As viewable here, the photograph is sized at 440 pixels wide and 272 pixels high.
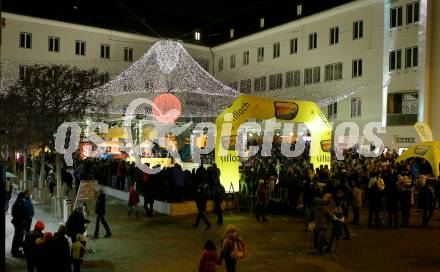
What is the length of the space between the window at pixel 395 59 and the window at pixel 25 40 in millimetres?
27727

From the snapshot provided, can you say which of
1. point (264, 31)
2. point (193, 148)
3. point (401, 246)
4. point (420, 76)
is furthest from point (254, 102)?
point (264, 31)

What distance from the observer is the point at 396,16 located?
30469 millimetres

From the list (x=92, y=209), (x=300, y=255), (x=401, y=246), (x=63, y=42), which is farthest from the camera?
(x=63, y=42)

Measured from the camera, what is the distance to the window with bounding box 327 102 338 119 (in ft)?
116

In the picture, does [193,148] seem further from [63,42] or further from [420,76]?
[63,42]

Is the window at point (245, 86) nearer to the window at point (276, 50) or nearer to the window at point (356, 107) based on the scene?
the window at point (276, 50)

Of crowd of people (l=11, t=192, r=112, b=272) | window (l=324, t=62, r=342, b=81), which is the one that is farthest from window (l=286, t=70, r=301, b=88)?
crowd of people (l=11, t=192, r=112, b=272)

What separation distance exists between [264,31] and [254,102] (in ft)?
75.6

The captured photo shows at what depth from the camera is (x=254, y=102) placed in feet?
62.8

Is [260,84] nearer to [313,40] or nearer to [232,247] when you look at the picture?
[313,40]

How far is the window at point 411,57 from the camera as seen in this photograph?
97.0ft

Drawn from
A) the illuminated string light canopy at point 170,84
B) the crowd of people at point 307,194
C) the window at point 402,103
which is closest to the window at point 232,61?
the illuminated string light canopy at point 170,84

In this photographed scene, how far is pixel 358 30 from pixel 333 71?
3.52 meters

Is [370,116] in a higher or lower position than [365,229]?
higher
